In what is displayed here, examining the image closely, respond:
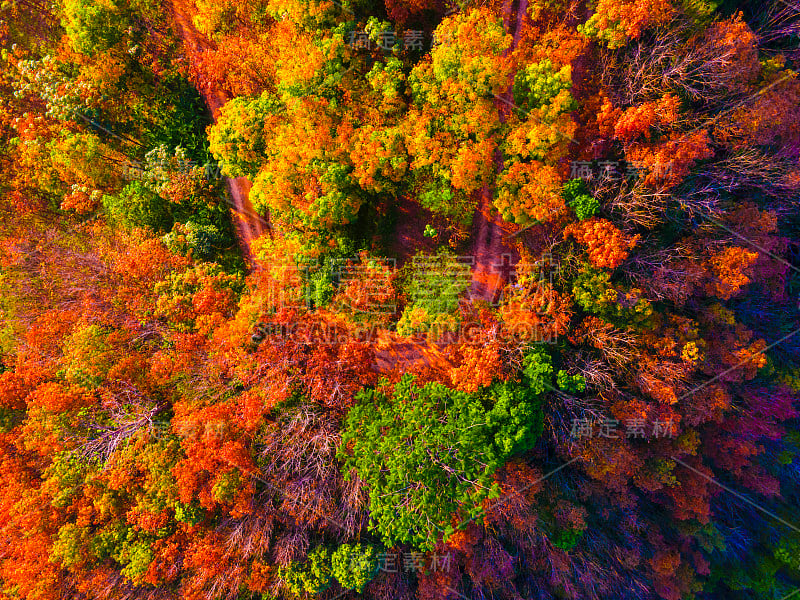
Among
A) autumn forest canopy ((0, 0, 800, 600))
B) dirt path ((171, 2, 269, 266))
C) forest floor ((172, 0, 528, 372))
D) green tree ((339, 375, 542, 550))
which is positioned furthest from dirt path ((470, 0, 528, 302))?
dirt path ((171, 2, 269, 266))

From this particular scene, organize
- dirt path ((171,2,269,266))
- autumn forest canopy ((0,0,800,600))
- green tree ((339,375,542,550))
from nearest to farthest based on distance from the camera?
green tree ((339,375,542,550))
autumn forest canopy ((0,0,800,600))
dirt path ((171,2,269,266))

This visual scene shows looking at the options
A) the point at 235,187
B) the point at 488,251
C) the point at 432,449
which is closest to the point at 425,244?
the point at 488,251

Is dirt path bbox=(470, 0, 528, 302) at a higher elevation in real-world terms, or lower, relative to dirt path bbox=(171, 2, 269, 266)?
lower

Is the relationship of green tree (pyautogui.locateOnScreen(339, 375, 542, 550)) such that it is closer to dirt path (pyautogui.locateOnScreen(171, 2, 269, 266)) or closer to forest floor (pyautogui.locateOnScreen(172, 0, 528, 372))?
forest floor (pyautogui.locateOnScreen(172, 0, 528, 372))

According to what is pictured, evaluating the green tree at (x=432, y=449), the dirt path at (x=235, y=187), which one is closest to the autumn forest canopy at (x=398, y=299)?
the green tree at (x=432, y=449)

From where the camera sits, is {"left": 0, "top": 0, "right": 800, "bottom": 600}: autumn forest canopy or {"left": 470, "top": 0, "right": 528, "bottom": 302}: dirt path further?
{"left": 470, "top": 0, "right": 528, "bottom": 302}: dirt path

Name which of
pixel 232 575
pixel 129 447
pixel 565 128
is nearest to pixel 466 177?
pixel 565 128

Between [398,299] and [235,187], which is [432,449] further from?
[235,187]

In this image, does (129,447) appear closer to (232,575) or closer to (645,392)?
(232,575)
